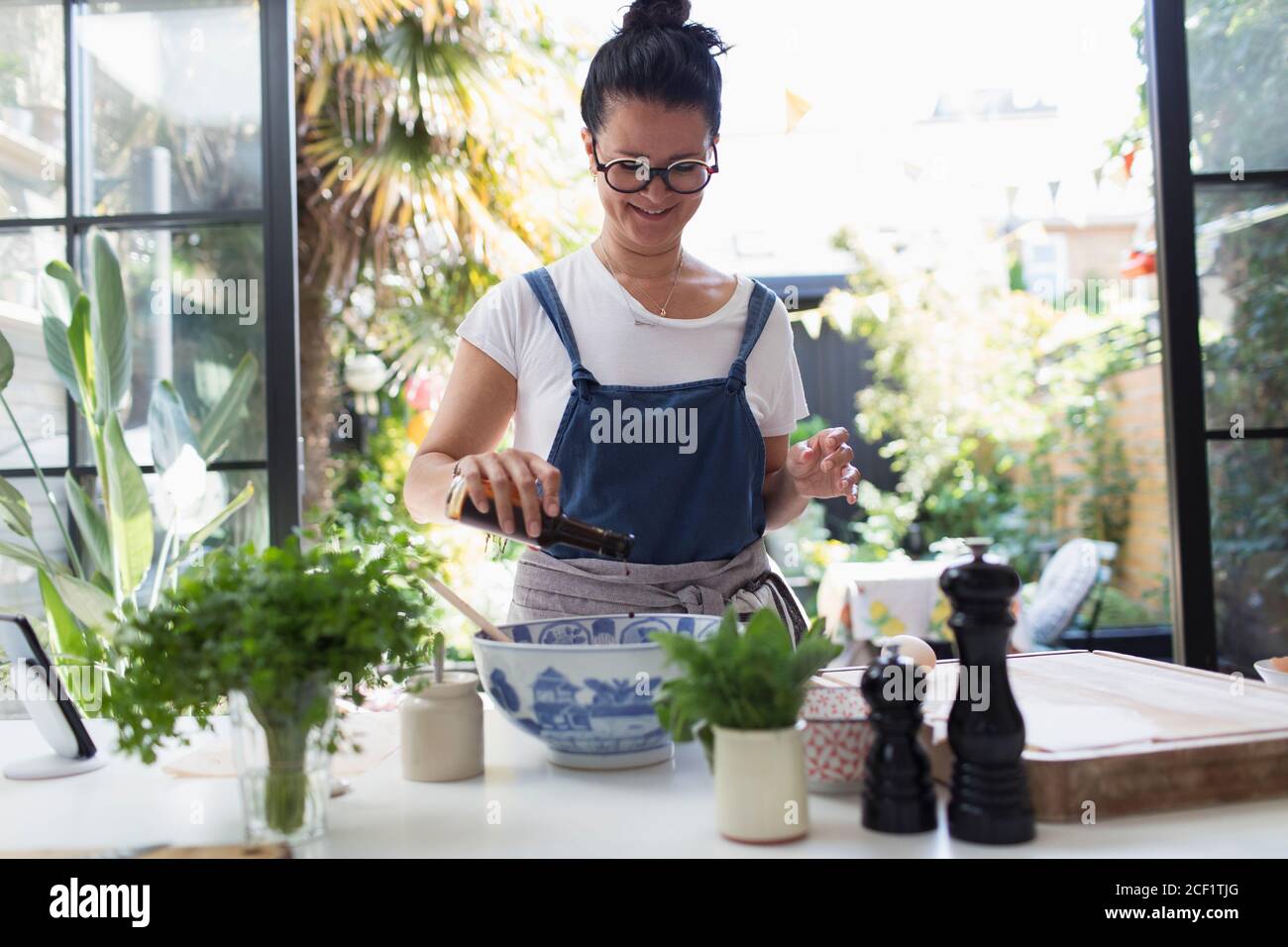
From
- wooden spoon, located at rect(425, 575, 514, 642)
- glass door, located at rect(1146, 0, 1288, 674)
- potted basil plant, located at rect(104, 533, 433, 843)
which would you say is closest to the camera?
potted basil plant, located at rect(104, 533, 433, 843)

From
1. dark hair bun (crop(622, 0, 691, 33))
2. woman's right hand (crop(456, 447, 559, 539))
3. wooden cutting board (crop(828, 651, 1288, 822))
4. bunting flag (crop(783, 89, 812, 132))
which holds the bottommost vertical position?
wooden cutting board (crop(828, 651, 1288, 822))

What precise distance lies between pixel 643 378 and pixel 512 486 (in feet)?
1.91

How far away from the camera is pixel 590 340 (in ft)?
5.35

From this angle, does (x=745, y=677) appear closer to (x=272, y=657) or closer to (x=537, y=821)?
(x=537, y=821)

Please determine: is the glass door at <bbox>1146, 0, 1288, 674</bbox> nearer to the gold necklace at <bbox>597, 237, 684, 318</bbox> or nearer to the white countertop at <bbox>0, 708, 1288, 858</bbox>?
the gold necklace at <bbox>597, 237, 684, 318</bbox>

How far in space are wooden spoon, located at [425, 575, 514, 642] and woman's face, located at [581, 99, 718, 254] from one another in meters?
0.70

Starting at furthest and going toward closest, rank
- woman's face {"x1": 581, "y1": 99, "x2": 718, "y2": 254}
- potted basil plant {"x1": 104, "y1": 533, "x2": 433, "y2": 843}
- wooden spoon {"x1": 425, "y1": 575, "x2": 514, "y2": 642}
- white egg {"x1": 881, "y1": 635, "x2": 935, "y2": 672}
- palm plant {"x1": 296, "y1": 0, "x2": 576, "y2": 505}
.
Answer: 1. palm plant {"x1": 296, "y1": 0, "x2": 576, "y2": 505}
2. woman's face {"x1": 581, "y1": 99, "x2": 718, "y2": 254}
3. white egg {"x1": 881, "y1": 635, "x2": 935, "y2": 672}
4. wooden spoon {"x1": 425, "y1": 575, "x2": 514, "y2": 642}
5. potted basil plant {"x1": 104, "y1": 533, "x2": 433, "y2": 843}

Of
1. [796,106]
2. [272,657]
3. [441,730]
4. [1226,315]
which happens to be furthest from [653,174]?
[796,106]

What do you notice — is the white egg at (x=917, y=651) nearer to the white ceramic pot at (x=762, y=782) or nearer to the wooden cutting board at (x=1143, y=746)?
the wooden cutting board at (x=1143, y=746)

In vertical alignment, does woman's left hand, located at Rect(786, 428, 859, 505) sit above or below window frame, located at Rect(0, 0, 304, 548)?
below

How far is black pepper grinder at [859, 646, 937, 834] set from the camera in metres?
0.89

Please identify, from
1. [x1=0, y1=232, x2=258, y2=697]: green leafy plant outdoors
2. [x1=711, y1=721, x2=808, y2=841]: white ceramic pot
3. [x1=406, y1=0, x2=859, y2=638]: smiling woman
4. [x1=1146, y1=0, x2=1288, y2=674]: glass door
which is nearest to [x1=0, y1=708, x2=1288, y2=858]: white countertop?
[x1=711, y1=721, x2=808, y2=841]: white ceramic pot

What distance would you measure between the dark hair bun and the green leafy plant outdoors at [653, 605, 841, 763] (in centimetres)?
105

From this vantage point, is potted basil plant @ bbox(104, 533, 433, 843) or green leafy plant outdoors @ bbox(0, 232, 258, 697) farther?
green leafy plant outdoors @ bbox(0, 232, 258, 697)
